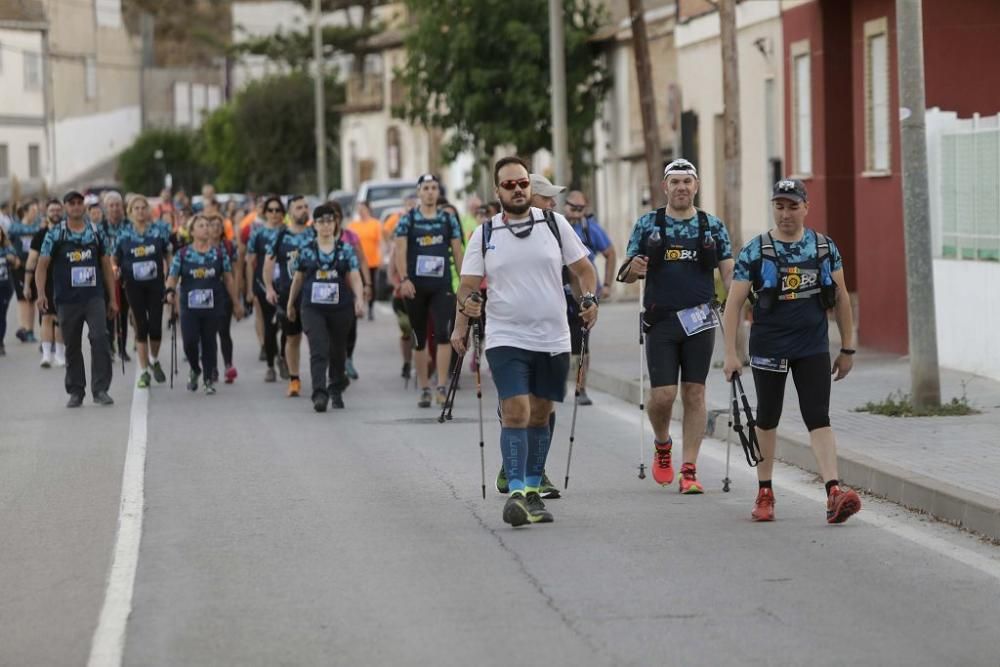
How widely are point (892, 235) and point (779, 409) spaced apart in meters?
10.9

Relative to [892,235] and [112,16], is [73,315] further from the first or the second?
[112,16]

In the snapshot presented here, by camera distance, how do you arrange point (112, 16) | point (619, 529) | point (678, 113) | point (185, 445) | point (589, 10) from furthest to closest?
point (112, 16) → point (589, 10) → point (678, 113) → point (185, 445) → point (619, 529)

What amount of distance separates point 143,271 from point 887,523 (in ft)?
34.5

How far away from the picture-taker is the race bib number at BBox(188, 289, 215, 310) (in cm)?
1928

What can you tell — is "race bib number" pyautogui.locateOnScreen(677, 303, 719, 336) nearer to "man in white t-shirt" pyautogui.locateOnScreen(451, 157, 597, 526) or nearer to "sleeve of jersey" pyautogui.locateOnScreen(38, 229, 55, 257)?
"man in white t-shirt" pyautogui.locateOnScreen(451, 157, 597, 526)

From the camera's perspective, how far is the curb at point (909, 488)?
10.3 meters

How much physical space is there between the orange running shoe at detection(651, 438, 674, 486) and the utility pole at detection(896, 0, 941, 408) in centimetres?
331

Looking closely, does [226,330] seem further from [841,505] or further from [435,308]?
[841,505]

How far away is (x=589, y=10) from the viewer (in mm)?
39594

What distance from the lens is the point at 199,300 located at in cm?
1931

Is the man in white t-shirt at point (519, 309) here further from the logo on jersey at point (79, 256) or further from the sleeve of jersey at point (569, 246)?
the logo on jersey at point (79, 256)

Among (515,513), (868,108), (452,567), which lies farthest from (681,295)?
(868,108)

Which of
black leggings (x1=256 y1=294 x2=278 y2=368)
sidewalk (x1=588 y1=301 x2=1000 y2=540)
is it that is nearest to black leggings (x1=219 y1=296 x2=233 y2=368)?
black leggings (x1=256 y1=294 x2=278 y2=368)

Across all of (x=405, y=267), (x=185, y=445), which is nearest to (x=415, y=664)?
(x=185, y=445)
